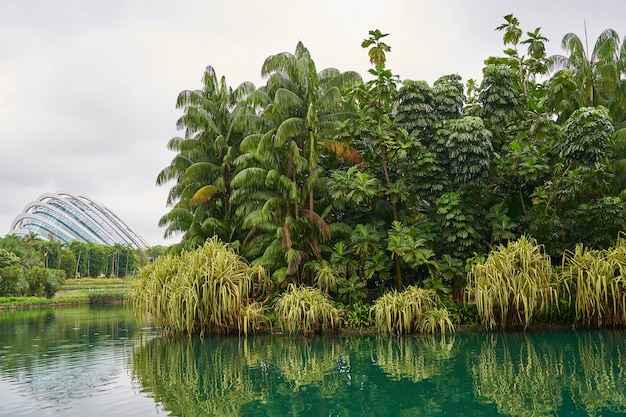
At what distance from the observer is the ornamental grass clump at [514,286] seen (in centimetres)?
1397

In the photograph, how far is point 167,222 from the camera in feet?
70.6

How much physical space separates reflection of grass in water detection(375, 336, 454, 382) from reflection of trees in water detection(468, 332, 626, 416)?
817 millimetres

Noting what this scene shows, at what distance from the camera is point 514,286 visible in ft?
45.7

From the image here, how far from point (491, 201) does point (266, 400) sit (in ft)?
43.2

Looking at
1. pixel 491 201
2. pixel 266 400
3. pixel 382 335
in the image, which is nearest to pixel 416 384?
pixel 266 400

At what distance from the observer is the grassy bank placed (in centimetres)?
4018

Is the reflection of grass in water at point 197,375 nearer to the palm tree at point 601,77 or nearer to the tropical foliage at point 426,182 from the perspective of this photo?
the tropical foliage at point 426,182

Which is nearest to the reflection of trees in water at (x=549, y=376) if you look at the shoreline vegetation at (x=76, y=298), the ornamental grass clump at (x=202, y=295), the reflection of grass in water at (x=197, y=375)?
the reflection of grass in water at (x=197, y=375)

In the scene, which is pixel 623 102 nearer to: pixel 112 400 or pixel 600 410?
pixel 600 410

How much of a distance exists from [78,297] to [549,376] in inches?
1855

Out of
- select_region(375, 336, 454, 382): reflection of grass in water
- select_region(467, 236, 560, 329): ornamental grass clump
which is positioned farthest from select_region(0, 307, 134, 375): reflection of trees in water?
select_region(467, 236, 560, 329): ornamental grass clump

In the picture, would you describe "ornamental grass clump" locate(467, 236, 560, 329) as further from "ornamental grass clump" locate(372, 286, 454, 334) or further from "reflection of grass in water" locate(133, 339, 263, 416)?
"reflection of grass in water" locate(133, 339, 263, 416)

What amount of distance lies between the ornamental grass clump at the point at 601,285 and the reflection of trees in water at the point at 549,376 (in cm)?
125

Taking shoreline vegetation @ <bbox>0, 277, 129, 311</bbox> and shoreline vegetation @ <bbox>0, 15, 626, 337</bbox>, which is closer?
shoreline vegetation @ <bbox>0, 15, 626, 337</bbox>
